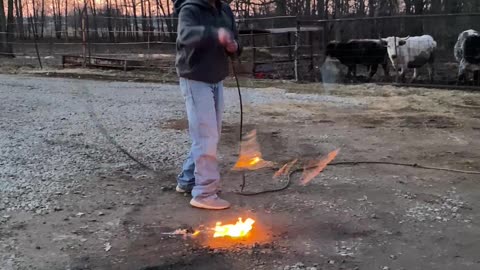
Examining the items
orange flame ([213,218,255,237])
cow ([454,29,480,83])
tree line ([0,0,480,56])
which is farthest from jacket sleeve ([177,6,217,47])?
cow ([454,29,480,83])

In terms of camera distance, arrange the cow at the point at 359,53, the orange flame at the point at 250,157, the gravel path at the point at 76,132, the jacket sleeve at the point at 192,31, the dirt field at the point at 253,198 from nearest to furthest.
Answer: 1. the dirt field at the point at 253,198
2. the jacket sleeve at the point at 192,31
3. the gravel path at the point at 76,132
4. the orange flame at the point at 250,157
5. the cow at the point at 359,53

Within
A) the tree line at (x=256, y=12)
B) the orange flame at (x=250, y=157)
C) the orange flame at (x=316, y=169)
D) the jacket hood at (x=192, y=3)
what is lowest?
the orange flame at (x=316, y=169)

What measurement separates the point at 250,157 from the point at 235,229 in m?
2.27

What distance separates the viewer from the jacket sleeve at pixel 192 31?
157 inches

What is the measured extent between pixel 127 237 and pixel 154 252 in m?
0.34

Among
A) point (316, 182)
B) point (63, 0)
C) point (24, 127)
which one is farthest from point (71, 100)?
point (63, 0)

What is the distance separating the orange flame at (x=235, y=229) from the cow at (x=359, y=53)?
13347 mm

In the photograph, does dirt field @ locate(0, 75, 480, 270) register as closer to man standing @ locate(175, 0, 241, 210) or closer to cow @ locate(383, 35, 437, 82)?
man standing @ locate(175, 0, 241, 210)

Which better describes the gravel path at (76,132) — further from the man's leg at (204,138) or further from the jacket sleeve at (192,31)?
the jacket sleeve at (192,31)

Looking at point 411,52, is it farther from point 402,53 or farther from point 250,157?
point 250,157

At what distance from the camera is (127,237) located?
3670 millimetres

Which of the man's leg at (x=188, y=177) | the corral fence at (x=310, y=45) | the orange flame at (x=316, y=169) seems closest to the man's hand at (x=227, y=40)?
the man's leg at (x=188, y=177)

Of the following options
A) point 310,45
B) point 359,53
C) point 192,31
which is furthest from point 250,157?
point 359,53

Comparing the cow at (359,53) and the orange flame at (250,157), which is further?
the cow at (359,53)
